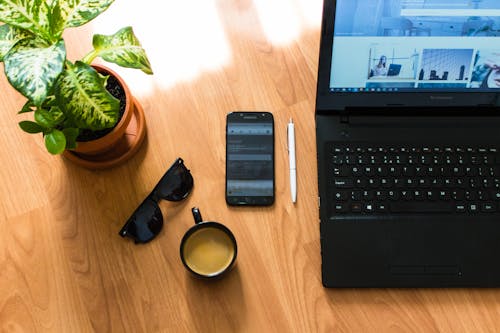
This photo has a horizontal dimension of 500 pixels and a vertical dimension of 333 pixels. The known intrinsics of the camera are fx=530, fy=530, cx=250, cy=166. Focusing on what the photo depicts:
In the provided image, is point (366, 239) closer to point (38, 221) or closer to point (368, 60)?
point (368, 60)

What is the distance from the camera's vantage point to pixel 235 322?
2.70 feet

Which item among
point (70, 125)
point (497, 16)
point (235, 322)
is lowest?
point (235, 322)

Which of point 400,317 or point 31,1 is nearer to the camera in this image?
point 31,1

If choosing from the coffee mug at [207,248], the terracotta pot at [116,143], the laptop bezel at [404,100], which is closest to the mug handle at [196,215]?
the coffee mug at [207,248]

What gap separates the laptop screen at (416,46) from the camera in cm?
79

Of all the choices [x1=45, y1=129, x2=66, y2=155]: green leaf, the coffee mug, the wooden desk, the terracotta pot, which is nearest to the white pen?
the wooden desk

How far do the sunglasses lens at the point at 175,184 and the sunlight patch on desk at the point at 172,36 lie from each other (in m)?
0.17

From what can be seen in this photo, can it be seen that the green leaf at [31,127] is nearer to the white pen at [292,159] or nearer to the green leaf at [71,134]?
the green leaf at [71,134]

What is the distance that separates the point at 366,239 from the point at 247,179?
0.22 m

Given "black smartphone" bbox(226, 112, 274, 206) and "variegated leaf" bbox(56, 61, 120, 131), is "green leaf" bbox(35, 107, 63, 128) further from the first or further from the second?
"black smartphone" bbox(226, 112, 274, 206)

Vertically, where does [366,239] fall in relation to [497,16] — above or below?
below

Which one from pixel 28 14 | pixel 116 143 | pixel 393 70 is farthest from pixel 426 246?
pixel 28 14

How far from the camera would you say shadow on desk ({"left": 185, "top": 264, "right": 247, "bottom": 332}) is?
2.69 ft

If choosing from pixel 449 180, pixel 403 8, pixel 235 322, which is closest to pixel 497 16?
pixel 403 8
